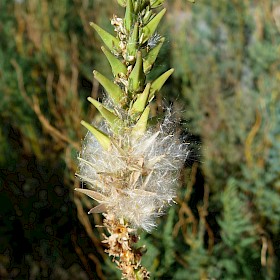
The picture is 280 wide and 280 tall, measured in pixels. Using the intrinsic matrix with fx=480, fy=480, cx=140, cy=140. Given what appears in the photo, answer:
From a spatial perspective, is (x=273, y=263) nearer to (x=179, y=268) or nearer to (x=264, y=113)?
(x=179, y=268)

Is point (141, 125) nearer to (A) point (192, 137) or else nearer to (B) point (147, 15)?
(B) point (147, 15)

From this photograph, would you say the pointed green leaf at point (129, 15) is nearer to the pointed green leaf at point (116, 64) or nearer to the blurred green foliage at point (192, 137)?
the pointed green leaf at point (116, 64)

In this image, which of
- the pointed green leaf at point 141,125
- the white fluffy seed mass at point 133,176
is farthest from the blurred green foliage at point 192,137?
the pointed green leaf at point 141,125

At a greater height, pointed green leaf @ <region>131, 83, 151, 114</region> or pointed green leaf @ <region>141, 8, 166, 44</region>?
pointed green leaf @ <region>141, 8, 166, 44</region>

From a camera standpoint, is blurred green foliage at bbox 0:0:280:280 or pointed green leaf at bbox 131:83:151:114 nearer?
pointed green leaf at bbox 131:83:151:114

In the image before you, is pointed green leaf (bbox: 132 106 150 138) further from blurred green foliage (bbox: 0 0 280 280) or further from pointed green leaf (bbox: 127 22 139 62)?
blurred green foliage (bbox: 0 0 280 280)

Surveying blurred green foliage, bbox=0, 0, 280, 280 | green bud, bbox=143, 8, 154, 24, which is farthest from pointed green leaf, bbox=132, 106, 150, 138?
blurred green foliage, bbox=0, 0, 280, 280

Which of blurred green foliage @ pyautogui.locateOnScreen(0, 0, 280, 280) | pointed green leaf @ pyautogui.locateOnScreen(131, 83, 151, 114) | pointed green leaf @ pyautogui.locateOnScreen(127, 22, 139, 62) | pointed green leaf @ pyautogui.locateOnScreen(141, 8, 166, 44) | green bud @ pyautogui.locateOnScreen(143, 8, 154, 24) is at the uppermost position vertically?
green bud @ pyautogui.locateOnScreen(143, 8, 154, 24)

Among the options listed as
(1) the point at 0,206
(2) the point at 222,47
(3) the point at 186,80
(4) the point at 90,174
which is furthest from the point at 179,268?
(2) the point at 222,47

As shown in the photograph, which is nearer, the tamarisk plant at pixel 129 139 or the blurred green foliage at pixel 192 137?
the tamarisk plant at pixel 129 139
